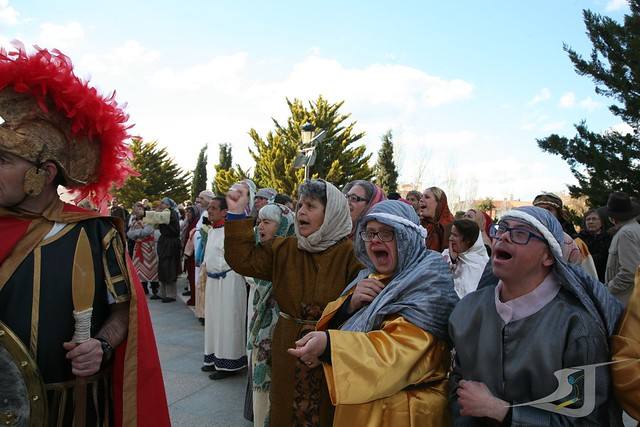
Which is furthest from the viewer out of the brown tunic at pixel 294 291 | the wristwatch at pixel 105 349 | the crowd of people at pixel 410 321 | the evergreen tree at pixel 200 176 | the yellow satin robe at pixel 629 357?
the evergreen tree at pixel 200 176

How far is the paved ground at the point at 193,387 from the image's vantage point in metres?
4.19

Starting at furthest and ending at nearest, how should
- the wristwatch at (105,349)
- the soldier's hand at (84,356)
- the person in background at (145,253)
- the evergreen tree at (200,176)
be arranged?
the evergreen tree at (200,176) → the person in background at (145,253) → the wristwatch at (105,349) → the soldier's hand at (84,356)

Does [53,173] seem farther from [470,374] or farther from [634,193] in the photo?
[634,193]

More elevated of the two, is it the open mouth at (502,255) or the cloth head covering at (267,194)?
the cloth head covering at (267,194)

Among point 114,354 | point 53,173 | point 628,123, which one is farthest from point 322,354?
point 628,123

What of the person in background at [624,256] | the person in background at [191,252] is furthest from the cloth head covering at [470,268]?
the person in background at [191,252]

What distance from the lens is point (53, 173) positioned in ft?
6.68

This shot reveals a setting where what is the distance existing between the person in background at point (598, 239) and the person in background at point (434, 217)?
198 cm

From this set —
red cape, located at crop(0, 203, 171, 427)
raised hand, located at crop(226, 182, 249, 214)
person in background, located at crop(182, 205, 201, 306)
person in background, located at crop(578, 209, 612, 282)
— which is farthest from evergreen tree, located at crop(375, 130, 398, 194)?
red cape, located at crop(0, 203, 171, 427)

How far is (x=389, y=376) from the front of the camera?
1.90m

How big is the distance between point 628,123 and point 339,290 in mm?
9205

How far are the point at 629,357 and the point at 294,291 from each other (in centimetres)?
184

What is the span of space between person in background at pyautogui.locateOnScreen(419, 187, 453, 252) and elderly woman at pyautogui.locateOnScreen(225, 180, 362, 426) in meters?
2.76

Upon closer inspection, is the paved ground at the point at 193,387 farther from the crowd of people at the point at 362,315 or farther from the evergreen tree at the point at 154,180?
the evergreen tree at the point at 154,180
